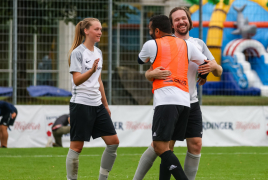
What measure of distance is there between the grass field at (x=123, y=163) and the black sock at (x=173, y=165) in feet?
6.36

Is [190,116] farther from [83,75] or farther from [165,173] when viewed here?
[83,75]

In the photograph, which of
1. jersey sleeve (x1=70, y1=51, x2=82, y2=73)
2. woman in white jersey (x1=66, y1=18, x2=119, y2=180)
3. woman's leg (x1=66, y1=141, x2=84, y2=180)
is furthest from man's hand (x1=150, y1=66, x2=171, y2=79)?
woman's leg (x1=66, y1=141, x2=84, y2=180)

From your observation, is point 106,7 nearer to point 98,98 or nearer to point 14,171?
point 14,171

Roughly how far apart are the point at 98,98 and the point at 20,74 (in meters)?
5.62

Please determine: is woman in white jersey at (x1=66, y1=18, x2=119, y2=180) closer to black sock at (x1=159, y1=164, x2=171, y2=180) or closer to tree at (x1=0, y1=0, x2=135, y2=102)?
black sock at (x1=159, y1=164, x2=171, y2=180)

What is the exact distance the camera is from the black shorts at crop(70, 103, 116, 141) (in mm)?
4281

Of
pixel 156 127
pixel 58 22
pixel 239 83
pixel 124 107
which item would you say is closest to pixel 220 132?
pixel 239 83

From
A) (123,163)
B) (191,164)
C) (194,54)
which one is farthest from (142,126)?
(194,54)

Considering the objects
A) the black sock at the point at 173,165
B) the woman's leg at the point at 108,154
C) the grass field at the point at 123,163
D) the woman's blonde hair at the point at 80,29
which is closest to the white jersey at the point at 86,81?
the woman's blonde hair at the point at 80,29

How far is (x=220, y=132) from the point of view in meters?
9.50

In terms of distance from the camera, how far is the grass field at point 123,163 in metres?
5.78

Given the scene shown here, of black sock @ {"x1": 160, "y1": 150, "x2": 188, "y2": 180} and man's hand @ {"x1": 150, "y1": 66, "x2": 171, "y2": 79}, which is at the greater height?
man's hand @ {"x1": 150, "y1": 66, "x2": 171, "y2": 79}

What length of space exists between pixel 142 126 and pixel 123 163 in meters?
2.44

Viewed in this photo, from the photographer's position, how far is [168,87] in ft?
12.1
